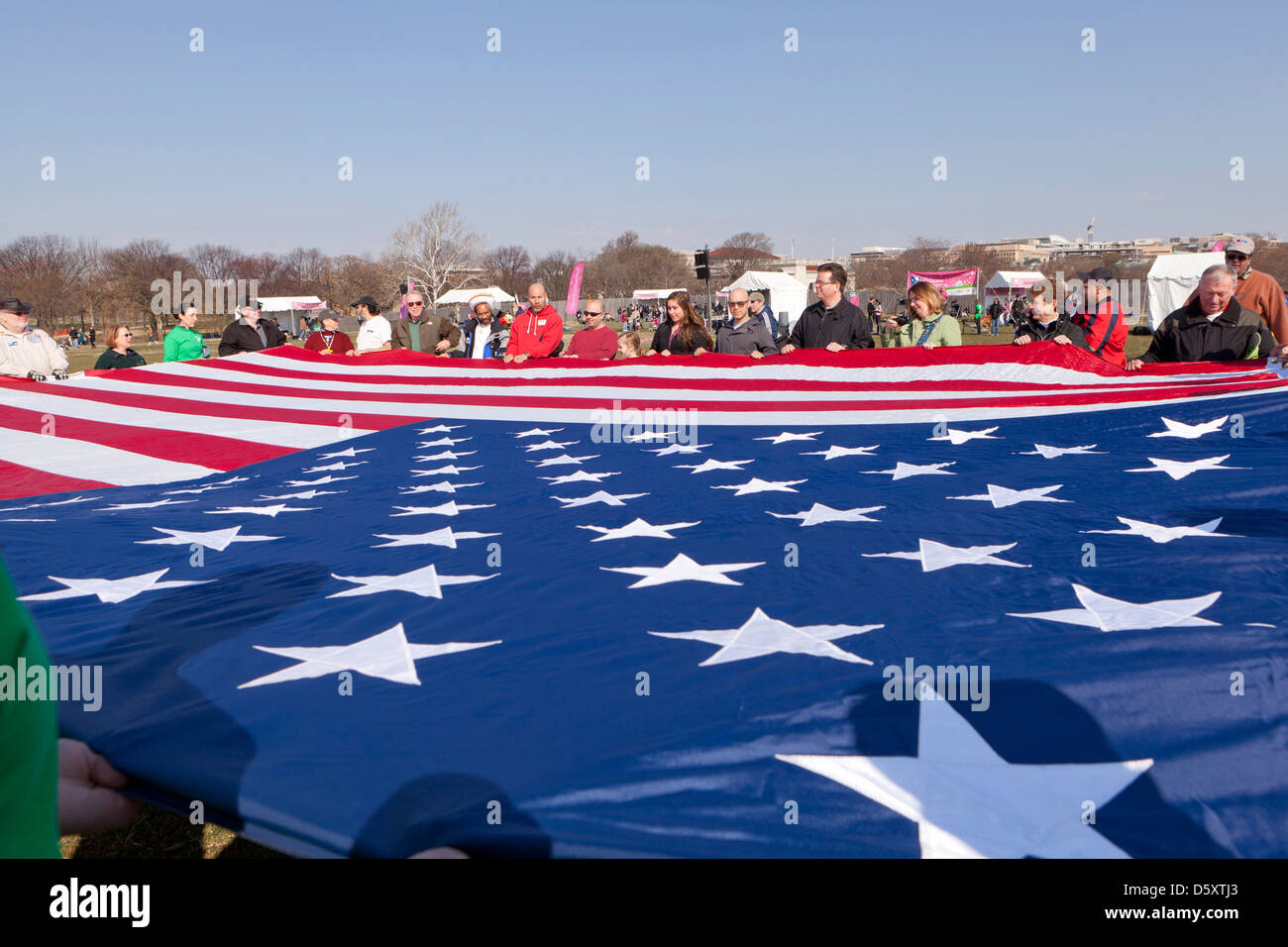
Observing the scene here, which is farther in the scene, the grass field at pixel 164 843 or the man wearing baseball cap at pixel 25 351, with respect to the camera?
the man wearing baseball cap at pixel 25 351

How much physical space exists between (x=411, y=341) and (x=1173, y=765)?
9.02 meters

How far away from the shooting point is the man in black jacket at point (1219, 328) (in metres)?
5.30

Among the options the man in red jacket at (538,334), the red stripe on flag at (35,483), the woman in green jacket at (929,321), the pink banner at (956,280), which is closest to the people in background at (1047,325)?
the woman in green jacket at (929,321)

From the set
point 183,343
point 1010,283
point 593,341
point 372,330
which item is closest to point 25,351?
point 183,343

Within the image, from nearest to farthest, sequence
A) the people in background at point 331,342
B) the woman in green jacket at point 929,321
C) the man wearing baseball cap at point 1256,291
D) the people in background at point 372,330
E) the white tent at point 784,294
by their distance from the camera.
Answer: the man wearing baseball cap at point 1256,291
the woman in green jacket at point 929,321
the people in background at point 372,330
the people in background at point 331,342
the white tent at point 784,294

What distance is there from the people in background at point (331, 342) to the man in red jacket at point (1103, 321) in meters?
7.12

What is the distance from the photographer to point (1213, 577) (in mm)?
2543

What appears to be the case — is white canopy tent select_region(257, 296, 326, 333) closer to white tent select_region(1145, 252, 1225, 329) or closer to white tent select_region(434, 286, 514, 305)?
white tent select_region(434, 286, 514, 305)

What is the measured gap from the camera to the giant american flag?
5.22ft

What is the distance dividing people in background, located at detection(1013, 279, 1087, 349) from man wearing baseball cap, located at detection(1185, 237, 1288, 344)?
3.18 feet

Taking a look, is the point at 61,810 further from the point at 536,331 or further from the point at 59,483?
the point at 536,331

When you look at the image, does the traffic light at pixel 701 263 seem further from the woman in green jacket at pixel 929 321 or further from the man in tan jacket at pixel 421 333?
the woman in green jacket at pixel 929 321

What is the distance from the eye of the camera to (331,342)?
11.2 meters

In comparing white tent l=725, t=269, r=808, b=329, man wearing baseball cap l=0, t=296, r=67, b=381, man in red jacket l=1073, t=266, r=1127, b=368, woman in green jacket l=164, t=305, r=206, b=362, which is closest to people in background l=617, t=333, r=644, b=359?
man in red jacket l=1073, t=266, r=1127, b=368
